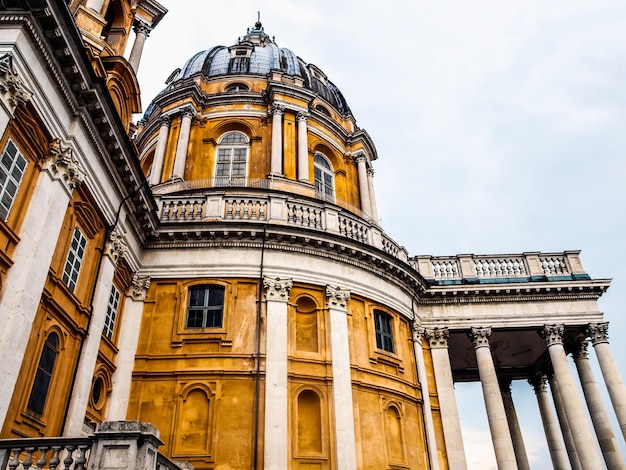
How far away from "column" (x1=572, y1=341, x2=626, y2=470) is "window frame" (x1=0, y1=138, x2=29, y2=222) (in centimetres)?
2013

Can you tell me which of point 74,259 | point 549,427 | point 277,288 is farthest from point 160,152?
point 549,427

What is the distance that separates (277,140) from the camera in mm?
22906

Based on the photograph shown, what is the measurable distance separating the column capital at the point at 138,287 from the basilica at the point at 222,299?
71 millimetres

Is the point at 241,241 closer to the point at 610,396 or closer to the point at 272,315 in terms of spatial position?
the point at 272,315

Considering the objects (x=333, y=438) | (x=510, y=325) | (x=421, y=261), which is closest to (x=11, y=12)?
(x=333, y=438)

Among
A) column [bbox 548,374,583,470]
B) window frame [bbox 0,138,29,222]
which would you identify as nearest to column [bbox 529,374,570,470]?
column [bbox 548,374,583,470]

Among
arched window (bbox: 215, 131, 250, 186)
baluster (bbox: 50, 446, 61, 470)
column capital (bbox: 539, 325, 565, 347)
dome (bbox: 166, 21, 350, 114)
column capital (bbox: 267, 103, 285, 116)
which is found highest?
dome (bbox: 166, 21, 350, 114)

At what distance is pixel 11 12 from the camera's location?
938 cm

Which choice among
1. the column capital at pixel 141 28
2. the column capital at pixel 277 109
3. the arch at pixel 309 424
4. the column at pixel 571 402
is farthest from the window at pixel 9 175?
the column at pixel 571 402

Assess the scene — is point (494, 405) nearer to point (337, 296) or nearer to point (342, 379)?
point (342, 379)

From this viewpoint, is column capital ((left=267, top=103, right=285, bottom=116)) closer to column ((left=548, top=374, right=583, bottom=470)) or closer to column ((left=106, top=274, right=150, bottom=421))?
column ((left=106, top=274, right=150, bottom=421))

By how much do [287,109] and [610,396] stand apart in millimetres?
17882

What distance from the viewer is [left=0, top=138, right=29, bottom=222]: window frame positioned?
30.8ft

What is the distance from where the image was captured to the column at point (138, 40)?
60.1 feet
